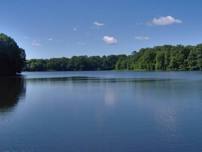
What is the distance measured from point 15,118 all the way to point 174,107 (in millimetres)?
10782

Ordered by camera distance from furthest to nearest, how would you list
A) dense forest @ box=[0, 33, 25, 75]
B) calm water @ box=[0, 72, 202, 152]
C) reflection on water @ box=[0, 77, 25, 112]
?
dense forest @ box=[0, 33, 25, 75]
reflection on water @ box=[0, 77, 25, 112]
calm water @ box=[0, 72, 202, 152]

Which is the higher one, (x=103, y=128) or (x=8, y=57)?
(x=8, y=57)

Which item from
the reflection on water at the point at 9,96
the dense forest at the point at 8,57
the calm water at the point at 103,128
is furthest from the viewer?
the dense forest at the point at 8,57

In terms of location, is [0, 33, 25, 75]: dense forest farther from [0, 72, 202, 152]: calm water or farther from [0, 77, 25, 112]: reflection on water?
[0, 72, 202, 152]: calm water

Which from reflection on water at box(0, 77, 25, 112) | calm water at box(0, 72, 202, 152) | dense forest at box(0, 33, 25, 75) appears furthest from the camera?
dense forest at box(0, 33, 25, 75)

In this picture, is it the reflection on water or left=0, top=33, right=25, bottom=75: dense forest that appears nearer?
the reflection on water

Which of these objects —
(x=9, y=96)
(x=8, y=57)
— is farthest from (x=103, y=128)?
(x=8, y=57)

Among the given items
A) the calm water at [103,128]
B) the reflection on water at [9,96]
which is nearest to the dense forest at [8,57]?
the reflection on water at [9,96]

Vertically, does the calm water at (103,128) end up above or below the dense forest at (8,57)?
below

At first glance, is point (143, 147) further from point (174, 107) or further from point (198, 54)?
point (198, 54)

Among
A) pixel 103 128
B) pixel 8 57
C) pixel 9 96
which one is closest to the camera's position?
pixel 103 128

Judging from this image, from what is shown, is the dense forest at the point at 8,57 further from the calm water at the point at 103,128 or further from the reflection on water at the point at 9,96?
the calm water at the point at 103,128

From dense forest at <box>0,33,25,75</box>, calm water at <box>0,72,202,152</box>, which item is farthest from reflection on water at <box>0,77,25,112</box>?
dense forest at <box>0,33,25,75</box>

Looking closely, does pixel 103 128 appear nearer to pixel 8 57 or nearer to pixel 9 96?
pixel 9 96
